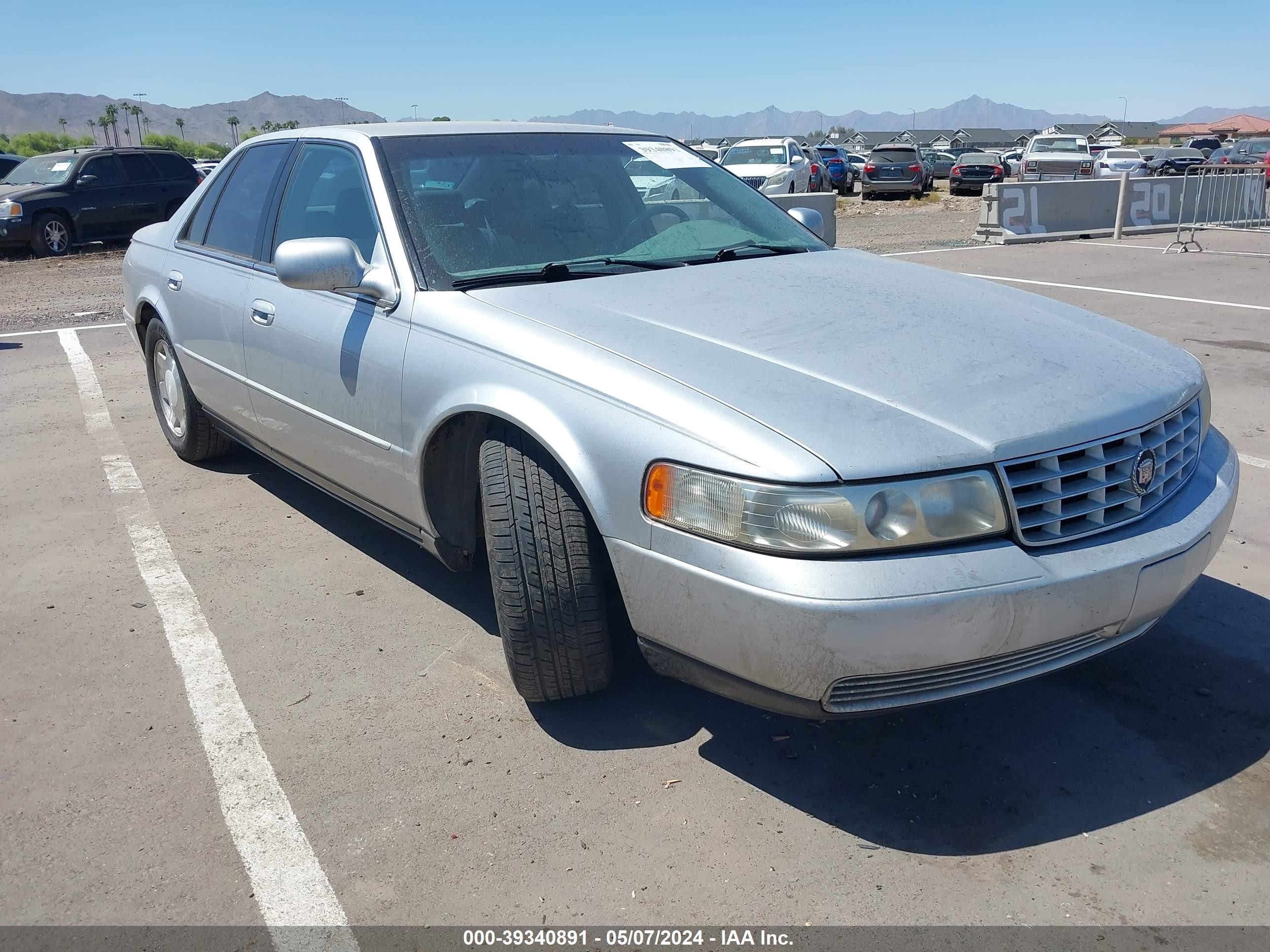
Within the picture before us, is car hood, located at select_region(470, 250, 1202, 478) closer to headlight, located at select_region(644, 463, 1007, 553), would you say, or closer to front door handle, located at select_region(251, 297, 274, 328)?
headlight, located at select_region(644, 463, 1007, 553)

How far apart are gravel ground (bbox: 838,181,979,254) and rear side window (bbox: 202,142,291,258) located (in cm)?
946

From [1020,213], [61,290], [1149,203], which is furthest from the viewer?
[1149,203]

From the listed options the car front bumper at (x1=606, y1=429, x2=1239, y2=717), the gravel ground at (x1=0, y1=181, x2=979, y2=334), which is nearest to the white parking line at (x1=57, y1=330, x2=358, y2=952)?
the car front bumper at (x1=606, y1=429, x2=1239, y2=717)

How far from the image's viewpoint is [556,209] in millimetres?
3596

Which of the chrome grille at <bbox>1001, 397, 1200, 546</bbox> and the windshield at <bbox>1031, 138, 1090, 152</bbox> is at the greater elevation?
the windshield at <bbox>1031, 138, 1090, 152</bbox>

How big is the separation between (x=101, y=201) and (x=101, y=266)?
1.70 m

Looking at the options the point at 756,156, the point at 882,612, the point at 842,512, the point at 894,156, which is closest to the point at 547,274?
the point at 842,512

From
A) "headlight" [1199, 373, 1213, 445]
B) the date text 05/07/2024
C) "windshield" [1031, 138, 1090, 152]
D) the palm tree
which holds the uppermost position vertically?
the palm tree

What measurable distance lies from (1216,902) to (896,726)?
2.91ft

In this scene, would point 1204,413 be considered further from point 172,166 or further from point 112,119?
point 112,119

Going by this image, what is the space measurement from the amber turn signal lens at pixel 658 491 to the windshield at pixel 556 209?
1088 millimetres

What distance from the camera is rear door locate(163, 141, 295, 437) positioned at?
4180 millimetres

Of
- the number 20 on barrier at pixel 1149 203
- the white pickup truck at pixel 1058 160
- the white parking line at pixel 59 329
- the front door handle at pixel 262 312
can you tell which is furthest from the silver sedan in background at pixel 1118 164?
the front door handle at pixel 262 312

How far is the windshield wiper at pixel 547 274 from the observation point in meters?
3.20
